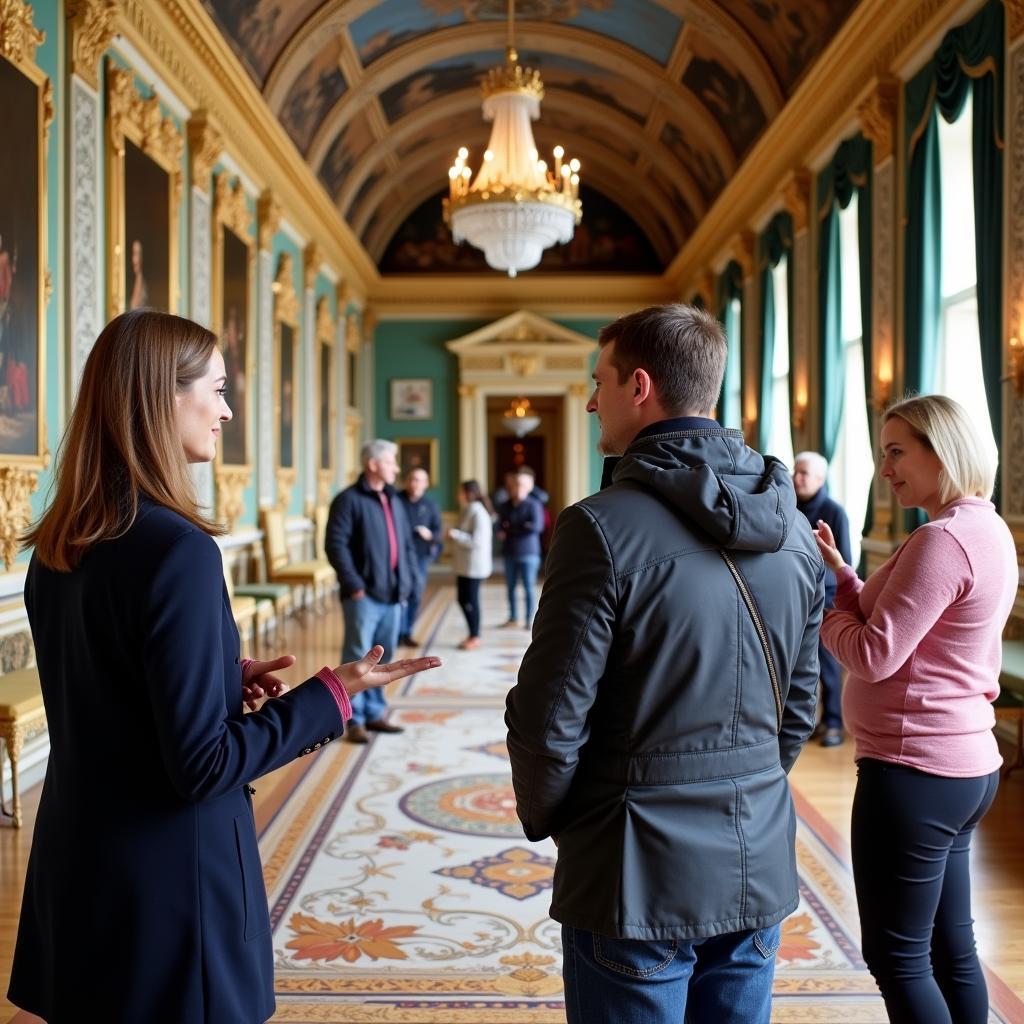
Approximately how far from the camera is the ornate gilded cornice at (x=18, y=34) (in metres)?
6.15

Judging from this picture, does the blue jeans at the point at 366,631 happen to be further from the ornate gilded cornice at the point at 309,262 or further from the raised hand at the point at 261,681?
the ornate gilded cornice at the point at 309,262

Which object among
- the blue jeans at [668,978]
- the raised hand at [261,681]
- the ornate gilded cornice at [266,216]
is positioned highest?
the ornate gilded cornice at [266,216]

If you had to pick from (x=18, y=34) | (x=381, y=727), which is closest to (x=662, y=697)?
(x=381, y=727)

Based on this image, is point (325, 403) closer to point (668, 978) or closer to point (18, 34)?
point (18, 34)

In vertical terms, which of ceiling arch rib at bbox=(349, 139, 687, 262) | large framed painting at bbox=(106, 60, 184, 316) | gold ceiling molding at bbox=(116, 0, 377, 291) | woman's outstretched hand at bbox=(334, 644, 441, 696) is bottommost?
woman's outstretched hand at bbox=(334, 644, 441, 696)

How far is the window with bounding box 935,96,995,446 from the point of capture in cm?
861

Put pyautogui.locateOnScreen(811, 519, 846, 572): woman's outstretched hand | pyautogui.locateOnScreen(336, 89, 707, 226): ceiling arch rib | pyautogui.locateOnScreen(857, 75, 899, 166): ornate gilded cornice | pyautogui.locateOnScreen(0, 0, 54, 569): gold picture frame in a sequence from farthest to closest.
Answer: pyautogui.locateOnScreen(336, 89, 707, 226): ceiling arch rib < pyautogui.locateOnScreen(857, 75, 899, 166): ornate gilded cornice < pyautogui.locateOnScreen(0, 0, 54, 569): gold picture frame < pyautogui.locateOnScreen(811, 519, 846, 572): woman's outstretched hand

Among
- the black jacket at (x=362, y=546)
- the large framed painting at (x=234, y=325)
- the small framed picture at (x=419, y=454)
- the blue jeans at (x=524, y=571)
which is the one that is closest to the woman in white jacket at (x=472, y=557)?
the blue jeans at (x=524, y=571)

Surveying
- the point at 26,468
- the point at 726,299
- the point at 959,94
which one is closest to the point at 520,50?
the point at 726,299

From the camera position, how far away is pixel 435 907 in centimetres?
439

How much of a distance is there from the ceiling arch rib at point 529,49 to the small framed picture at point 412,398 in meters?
6.83

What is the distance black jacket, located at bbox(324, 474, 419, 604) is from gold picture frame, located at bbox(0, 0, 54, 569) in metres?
1.96

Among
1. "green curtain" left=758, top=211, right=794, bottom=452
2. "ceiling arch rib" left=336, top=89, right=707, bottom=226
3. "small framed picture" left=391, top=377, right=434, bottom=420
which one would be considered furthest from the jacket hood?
"small framed picture" left=391, top=377, right=434, bottom=420

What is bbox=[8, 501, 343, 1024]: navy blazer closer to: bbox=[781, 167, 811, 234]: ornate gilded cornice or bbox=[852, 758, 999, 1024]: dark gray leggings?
bbox=[852, 758, 999, 1024]: dark gray leggings
